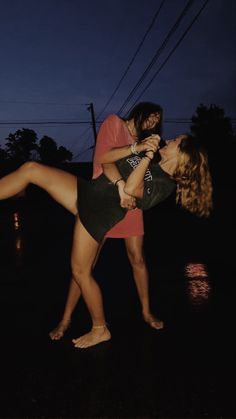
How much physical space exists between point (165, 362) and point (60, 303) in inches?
62.9

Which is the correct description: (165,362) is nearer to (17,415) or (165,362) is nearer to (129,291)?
(17,415)

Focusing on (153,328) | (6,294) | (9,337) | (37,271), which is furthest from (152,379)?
(37,271)

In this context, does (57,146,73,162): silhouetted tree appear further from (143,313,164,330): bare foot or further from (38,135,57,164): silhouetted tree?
(143,313,164,330): bare foot

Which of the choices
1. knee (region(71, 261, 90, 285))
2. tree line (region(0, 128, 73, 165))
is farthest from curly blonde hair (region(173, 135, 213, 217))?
tree line (region(0, 128, 73, 165))

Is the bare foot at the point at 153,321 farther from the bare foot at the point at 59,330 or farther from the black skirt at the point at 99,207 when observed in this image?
the black skirt at the point at 99,207

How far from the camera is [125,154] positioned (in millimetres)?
2322

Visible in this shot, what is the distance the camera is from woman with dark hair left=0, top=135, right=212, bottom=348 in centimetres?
247

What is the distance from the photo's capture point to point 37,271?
209 inches

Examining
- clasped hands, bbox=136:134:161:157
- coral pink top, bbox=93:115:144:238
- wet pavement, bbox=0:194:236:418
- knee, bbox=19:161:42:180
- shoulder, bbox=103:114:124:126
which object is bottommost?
wet pavement, bbox=0:194:236:418

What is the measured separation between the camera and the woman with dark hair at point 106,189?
2469mm

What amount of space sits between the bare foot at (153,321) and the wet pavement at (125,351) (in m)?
0.07

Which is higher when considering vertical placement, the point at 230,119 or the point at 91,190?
the point at 230,119

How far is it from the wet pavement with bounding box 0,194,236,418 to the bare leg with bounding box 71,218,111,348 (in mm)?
86

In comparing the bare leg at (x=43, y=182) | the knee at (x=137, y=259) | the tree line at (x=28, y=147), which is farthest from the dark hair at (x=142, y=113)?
the tree line at (x=28, y=147)
